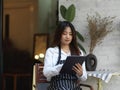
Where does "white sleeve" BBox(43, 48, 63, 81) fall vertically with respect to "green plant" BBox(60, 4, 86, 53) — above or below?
below

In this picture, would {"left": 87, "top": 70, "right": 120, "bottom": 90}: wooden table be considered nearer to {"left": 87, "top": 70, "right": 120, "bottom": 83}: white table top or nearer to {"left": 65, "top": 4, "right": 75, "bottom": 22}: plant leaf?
{"left": 87, "top": 70, "right": 120, "bottom": 83}: white table top

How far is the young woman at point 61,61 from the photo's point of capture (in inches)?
135

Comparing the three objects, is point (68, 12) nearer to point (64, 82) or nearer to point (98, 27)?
point (98, 27)

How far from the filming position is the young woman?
343 cm

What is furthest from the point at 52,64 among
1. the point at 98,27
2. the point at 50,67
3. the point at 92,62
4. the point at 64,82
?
the point at 98,27

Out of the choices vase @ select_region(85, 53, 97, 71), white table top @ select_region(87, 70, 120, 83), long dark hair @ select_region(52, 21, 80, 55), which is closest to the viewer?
long dark hair @ select_region(52, 21, 80, 55)

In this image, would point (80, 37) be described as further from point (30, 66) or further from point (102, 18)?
point (30, 66)

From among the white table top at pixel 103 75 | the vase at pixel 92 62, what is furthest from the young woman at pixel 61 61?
the vase at pixel 92 62

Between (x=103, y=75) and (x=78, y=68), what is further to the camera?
(x=103, y=75)

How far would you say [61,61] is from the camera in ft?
11.5

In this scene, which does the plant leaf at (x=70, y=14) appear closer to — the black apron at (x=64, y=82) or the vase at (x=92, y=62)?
the vase at (x=92, y=62)

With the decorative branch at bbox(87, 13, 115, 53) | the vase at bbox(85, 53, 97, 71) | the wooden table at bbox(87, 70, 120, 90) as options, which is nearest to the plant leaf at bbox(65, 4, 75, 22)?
the decorative branch at bbox(87, 13, 115, 53)

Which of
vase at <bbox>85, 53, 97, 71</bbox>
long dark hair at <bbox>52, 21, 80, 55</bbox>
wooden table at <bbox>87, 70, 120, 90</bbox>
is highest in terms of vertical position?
long dark hair at <bbox>52, 21, 80, 55</bbox>

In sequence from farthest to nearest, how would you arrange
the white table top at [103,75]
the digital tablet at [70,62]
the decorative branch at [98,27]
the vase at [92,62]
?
the decorative branch at [98,27] → the vase at [92,62] → the white table top at [103,75] → the digital tablet at [70,62]
